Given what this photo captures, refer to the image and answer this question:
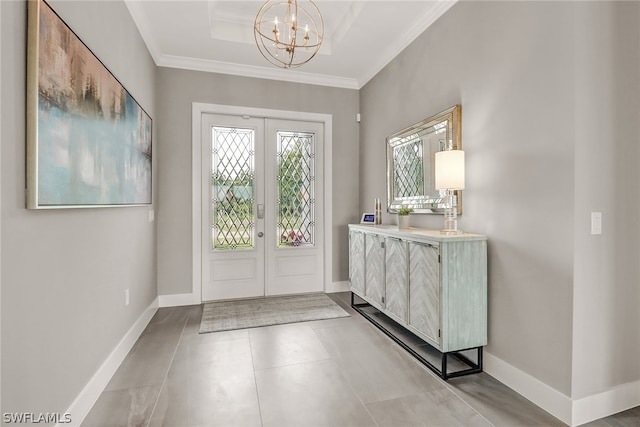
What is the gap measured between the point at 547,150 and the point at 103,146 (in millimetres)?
2618

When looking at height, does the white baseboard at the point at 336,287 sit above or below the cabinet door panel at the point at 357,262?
below

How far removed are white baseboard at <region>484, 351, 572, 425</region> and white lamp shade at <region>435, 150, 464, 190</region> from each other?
1.20 m

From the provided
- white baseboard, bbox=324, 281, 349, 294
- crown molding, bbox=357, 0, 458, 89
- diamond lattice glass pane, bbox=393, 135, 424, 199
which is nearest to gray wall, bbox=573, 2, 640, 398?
crown molding, bbox=357, 0, 458, 89

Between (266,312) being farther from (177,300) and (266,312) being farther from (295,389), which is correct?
(295,389)

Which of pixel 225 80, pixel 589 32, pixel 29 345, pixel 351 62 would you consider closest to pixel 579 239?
pixel 589 32

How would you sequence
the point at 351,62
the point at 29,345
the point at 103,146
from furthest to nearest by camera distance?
the point at 351,62 < the point at 103,146 < the point at 29,345

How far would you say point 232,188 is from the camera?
395 cm

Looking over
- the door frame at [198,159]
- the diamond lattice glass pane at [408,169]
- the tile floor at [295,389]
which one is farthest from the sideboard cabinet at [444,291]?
the door frame at [198,159]

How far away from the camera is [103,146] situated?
1986 mm

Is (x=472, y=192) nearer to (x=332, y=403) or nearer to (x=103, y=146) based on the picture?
(x=332, y=403)

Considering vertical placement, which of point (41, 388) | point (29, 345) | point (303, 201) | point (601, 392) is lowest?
point (601, 392)

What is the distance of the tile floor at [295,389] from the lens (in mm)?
1765

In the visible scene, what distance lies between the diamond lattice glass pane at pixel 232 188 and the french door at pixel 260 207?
0.04 ft

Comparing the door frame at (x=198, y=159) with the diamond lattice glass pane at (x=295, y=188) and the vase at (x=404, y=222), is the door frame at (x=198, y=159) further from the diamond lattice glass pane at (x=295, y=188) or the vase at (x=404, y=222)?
the vase at (x=404, y=222)
